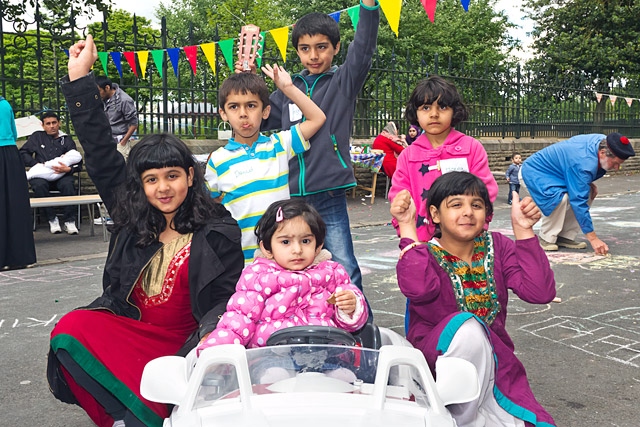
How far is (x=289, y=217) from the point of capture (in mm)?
2711

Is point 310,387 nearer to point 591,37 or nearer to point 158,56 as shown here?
point 158,56

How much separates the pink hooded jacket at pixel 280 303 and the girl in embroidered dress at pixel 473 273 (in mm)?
304

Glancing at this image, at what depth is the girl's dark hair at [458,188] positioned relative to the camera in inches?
110

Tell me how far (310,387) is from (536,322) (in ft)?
11.3

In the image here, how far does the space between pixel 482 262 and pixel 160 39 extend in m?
9.14

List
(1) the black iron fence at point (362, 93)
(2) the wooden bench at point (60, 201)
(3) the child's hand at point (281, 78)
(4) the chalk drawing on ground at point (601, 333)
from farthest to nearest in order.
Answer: (1) the black iron fence at point (362, 93), (2) the wooden bench at point (60, 201), (4) the chalk drawing on ground at point (601, 333), (3) the child's hand at point (281, 78)

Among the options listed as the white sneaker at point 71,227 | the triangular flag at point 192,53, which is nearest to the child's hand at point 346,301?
the white sneaker at point 71,227

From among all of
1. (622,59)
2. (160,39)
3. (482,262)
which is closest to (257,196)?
(482,262)

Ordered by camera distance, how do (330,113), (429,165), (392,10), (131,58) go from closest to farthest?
(429,165) < (330,113) < (392,10) < (131,58)

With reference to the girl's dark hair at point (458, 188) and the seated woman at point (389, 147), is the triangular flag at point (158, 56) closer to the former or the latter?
the seated woman at point (389, 147)

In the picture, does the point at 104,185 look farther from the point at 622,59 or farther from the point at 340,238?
the point at 622,59

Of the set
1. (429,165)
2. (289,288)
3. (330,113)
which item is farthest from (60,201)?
(289,288)

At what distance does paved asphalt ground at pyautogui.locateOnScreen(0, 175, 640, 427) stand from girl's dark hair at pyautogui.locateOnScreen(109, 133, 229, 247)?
3.45ft

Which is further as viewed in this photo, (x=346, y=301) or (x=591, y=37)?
(x=591, y=37)
